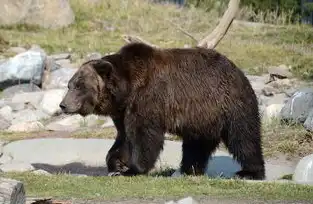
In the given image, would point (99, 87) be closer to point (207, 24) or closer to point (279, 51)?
point (279, 51)

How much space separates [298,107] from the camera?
14594 mm

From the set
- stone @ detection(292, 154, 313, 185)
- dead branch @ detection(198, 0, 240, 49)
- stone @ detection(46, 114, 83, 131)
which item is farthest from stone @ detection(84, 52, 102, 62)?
stone @ detection(292, 154, 313, 185)

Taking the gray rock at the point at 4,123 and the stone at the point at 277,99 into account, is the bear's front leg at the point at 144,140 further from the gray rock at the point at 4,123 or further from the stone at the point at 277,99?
the stone at the point at 277,99

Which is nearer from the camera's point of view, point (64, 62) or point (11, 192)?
point (11, 192)

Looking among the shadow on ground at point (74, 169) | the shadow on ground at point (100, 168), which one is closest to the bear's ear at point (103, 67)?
the shadow on ground at point (100, 168)

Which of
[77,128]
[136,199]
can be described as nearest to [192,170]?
[136,199]

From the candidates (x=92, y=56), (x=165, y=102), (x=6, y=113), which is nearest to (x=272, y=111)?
(x=165, y=102)

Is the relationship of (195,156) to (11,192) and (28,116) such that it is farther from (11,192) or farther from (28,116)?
(28,116)

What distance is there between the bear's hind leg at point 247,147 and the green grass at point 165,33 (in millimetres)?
9580

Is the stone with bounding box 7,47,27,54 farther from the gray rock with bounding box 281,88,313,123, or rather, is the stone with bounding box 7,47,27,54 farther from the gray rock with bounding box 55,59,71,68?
the gray rock with bounding box 281,88,313,123

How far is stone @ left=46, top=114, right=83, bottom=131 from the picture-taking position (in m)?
16.4

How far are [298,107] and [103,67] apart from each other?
4.72m

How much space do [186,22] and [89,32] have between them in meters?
3.21

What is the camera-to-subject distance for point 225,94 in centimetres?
1093
